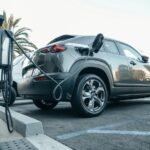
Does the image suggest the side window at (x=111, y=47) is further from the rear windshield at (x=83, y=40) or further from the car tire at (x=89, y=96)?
the car tire at (x=89, y=96)

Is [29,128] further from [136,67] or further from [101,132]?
[136,67]

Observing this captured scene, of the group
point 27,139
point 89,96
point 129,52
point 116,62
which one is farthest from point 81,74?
point 27,139

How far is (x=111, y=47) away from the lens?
17.4 feet

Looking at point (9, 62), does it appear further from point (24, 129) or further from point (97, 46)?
point (97, 46)

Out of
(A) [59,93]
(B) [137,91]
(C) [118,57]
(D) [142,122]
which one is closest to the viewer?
(D) [142,122]

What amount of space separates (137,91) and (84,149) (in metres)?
3.38

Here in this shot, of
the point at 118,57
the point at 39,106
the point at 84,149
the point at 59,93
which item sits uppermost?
the point at 118,57

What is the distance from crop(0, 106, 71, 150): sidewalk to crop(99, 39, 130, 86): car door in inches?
88.1

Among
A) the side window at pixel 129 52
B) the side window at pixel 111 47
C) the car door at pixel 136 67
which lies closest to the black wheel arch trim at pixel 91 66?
the side window at pixel 111 47

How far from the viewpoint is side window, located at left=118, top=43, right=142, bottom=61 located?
221 inches

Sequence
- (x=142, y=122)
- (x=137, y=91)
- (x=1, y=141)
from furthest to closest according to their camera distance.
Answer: (x=137, y=91) < (x=142, y=122) < (x=1, y=141)

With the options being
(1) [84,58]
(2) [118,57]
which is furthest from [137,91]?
(1) [84,58]

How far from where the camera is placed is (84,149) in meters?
2.54

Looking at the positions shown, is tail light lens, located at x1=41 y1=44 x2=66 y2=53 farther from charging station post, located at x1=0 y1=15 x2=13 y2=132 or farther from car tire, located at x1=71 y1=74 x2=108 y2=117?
charging station post, located at x1=0 y1=15 x2=13 y2=132
